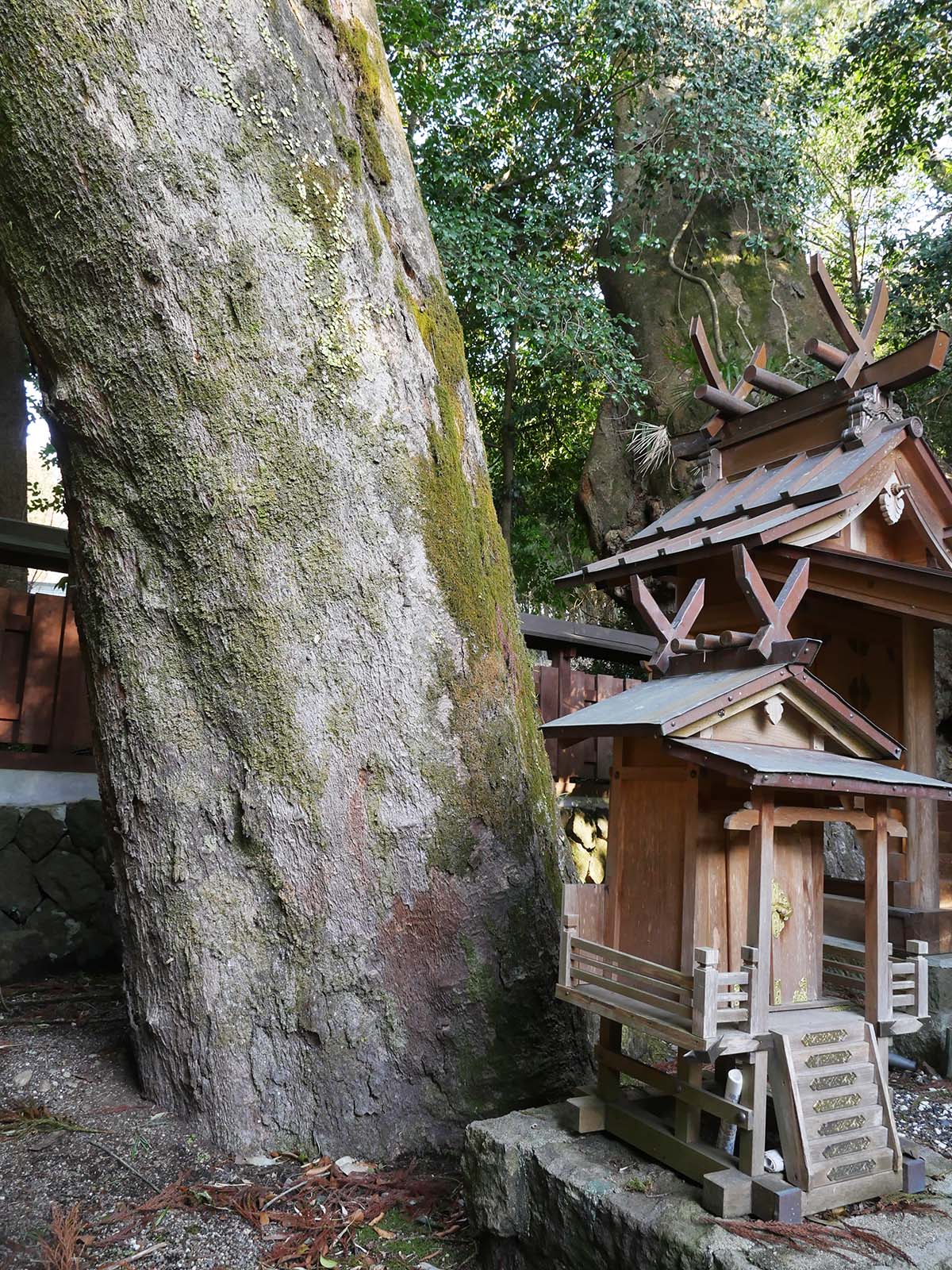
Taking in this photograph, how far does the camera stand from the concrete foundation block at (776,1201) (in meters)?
2.40

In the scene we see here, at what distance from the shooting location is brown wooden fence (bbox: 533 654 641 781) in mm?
6684

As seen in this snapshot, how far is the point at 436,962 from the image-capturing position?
3588mm

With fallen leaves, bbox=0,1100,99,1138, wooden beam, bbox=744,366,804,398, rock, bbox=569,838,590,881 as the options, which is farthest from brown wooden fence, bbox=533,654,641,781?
fallen leaves, bbox=0,1100,99,1138

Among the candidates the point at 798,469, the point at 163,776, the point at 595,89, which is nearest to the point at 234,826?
the point at 163,776

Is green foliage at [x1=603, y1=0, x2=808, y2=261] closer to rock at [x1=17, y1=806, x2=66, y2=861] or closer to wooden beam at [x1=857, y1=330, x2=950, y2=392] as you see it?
wooden beam at [x1=857, y1=330, x2=950, y2=392]

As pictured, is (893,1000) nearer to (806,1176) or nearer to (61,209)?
(806,1176)

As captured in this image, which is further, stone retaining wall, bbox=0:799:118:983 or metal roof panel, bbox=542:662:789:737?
stone retaining wall, bbox=0:799:118:983

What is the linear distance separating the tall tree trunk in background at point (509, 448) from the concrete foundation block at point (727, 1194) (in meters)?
9.67

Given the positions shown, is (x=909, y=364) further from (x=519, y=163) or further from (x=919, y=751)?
(x=519, y=163)

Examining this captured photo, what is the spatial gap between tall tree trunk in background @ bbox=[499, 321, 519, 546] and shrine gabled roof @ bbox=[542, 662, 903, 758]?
881cm

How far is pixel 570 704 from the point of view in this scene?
6.79m

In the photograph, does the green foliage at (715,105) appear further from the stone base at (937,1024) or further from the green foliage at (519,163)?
the stone base at (937,1024)

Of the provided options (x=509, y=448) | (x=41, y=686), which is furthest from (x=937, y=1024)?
(x=509, y=448)

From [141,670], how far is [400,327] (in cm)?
192
